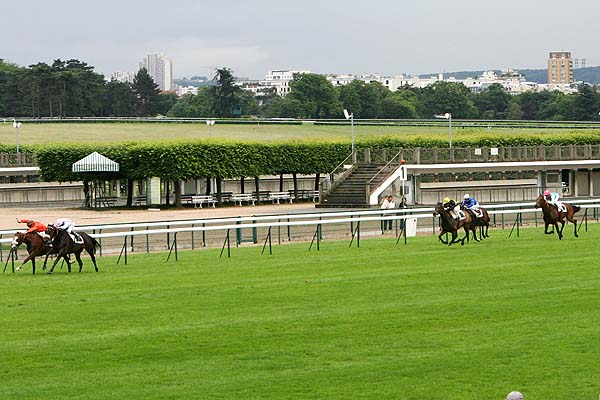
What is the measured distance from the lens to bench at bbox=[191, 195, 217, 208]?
64.8 metres

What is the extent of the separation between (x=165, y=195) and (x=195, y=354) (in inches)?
2222

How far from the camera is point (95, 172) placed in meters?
64.8

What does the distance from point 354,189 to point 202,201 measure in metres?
9.23

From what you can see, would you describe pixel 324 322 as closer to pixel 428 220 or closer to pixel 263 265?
pixel 263 265

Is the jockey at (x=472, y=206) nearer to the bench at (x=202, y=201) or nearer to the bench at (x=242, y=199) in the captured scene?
the bench at (x=202, y=201)

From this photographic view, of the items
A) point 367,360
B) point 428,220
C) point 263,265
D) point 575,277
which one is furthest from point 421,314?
point 428,220

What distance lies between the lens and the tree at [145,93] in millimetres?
176000

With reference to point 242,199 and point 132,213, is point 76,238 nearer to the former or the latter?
point 132,213

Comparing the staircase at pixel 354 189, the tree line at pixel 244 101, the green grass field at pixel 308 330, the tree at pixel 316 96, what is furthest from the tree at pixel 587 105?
the green grass field at pixel 308 330

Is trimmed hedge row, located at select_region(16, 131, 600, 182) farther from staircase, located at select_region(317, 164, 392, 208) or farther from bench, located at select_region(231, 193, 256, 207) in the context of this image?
staircase, located at select_region(317, 164, 392, 208)

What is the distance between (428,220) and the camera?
40.4 m

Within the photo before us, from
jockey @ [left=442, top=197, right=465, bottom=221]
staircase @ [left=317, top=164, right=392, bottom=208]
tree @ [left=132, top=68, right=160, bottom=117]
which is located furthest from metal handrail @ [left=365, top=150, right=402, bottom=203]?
tree @ [left=132, top=68, right=160, bottom=117]

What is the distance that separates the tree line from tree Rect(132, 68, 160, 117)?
140 mm

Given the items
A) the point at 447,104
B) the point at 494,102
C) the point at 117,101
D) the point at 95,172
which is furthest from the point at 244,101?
the point at 95,172
